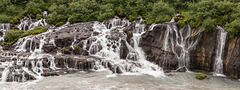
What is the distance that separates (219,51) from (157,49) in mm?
7192

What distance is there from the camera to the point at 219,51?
20766mm

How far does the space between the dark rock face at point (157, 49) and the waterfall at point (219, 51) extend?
4456 mm

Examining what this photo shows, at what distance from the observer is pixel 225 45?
66.7ft

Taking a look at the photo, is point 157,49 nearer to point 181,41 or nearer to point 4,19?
point 181,41

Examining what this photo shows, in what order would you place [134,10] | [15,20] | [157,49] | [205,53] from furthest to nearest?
→ [15,20] < [134,10] < [157,49] < [205,53]

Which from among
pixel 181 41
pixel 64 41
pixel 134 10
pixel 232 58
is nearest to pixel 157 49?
pixel 181 41

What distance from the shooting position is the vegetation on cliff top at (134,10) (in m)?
21.9

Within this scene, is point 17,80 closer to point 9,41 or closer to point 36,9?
point 9,41

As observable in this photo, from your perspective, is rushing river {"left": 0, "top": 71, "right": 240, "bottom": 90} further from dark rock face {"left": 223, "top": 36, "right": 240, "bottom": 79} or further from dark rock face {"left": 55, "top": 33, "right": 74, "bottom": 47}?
dark rock face {"left": 55, "top": 33, "right": 74, "bottom": 47}

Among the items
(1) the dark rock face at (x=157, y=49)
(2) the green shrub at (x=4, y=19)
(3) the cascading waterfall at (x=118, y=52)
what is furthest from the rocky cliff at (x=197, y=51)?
(2) the green shrub at (x=4, y=19)

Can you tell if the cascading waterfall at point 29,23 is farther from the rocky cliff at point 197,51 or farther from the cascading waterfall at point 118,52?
the rocky cliff at point 197,51

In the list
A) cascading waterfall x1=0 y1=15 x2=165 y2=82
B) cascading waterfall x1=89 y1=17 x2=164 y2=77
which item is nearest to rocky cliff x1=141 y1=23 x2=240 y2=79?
cascading waterfall x1=89 y1=17 x2=164 y2=77

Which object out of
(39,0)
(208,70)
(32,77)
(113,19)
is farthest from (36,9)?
(208,70)

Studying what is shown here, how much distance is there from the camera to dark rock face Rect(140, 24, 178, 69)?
2291cm
